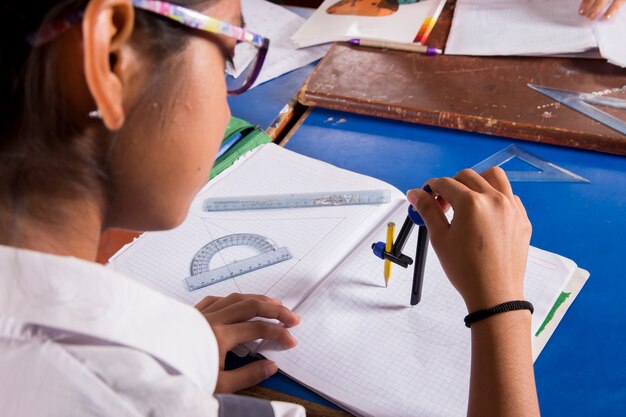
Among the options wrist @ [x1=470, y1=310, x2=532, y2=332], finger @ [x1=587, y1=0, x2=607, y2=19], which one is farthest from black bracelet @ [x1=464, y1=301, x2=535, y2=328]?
finger @ [x1=587, y1=0, x2=607, y2=19]

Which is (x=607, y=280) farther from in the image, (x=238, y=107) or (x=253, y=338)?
(x=238, y=107)

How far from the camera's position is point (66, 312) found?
0.52 m

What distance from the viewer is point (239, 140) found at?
1233 millimetres

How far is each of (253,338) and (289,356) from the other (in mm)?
52

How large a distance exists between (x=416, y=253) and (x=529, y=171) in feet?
1.27

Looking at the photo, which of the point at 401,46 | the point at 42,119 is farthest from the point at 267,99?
the point at 42,119

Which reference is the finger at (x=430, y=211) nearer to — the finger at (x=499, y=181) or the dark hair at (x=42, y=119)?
the finger at (x=499, y=181)

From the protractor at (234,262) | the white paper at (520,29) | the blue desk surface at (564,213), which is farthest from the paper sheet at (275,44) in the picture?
the protractor at (234,262)

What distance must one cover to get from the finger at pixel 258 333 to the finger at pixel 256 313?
1 centimetres

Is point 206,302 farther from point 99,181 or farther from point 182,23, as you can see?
point 182,23

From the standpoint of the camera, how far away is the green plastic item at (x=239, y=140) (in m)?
1.18

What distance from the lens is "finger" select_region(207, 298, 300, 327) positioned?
832 millimetres

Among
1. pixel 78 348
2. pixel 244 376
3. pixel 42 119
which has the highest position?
pixel 42 119

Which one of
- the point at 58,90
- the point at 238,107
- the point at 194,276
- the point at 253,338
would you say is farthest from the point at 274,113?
the point at 58,90
